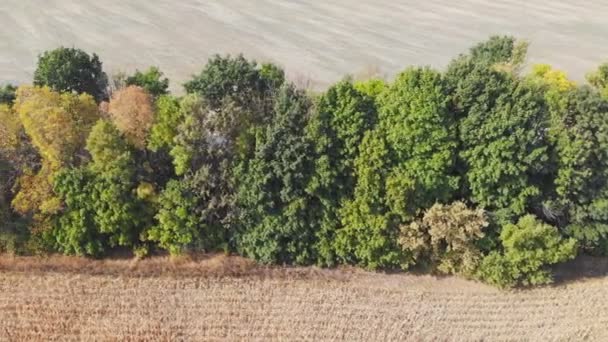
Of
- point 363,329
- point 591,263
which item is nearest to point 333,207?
point 363,329

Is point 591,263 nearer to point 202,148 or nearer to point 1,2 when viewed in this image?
point 202,148

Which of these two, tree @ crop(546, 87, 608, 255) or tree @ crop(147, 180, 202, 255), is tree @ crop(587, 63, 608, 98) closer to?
tree @ crop(546, 87, 608, 255)

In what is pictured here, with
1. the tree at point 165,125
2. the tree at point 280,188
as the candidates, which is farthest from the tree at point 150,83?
the tree at point 280,188

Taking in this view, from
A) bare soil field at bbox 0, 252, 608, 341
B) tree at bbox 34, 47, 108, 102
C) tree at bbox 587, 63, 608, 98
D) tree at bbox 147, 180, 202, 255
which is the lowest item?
bare soil field at bbox 0, 252, 608, 341

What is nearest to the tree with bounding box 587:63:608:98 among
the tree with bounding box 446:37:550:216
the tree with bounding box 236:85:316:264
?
the tree with bounding box 446:37:550:216

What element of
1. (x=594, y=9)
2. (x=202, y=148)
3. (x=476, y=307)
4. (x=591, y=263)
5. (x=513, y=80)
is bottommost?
(x=476, y=307)

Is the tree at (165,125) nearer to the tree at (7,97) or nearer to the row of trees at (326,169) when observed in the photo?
the row of trees at (326,169)
